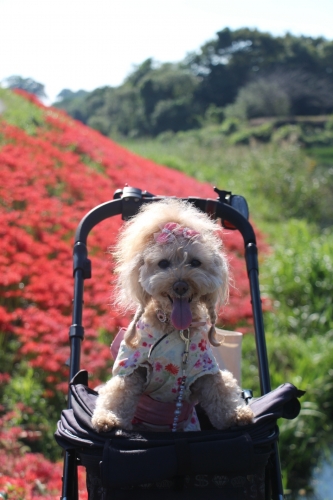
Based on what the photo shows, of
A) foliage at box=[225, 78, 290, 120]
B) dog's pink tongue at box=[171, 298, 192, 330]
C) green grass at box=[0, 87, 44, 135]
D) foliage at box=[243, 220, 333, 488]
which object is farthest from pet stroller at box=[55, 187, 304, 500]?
foliage at box=[225, 78, 290, 120]

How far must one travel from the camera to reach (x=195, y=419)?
85.7 inches

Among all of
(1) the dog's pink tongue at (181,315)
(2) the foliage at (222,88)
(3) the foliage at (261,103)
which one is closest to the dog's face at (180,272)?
(1) the dog's pink tongue at (181,315)

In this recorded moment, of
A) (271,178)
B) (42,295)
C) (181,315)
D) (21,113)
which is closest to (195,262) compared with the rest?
(181,315)

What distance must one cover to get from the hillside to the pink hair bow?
27.1 inches

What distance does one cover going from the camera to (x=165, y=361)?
76.9 inches

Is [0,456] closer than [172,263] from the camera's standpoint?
No

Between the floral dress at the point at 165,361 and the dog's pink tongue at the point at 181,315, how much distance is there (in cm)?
16

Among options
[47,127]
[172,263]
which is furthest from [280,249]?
[172,263]

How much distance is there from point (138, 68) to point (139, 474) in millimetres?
36473

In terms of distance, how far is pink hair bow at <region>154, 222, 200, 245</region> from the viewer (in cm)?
189

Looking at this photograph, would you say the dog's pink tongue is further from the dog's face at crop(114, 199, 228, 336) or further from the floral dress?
the floral dress

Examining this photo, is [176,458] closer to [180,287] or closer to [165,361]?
[165,361]

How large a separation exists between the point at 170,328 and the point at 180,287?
213 mm

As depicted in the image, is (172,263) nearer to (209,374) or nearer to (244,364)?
(209,374)
